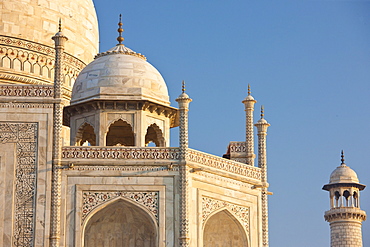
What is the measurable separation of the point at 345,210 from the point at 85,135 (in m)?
18.4

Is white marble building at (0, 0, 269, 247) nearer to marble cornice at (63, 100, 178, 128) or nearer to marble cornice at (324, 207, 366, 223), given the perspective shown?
marble cornice at (63, 100, 178, 128)

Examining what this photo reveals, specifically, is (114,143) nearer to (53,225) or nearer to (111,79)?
(111,79)

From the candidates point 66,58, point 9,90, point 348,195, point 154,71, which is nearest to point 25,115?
point 9,90

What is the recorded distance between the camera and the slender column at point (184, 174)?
22.8m

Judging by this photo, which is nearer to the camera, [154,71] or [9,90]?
[9,90]

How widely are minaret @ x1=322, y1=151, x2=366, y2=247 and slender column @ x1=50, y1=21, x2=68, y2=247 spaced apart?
63.4ft

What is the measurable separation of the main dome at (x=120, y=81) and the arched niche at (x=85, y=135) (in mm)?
629

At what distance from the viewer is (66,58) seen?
93.6 feet

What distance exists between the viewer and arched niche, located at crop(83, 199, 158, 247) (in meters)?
23.3

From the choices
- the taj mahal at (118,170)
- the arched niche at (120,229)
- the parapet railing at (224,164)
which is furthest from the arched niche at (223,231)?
the arched niche at (120,229)

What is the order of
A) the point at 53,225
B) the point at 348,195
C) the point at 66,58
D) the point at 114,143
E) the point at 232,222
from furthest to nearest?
the point at 348,195 < the point at 66,58 < the point at 114,143 < the point at 232,222 < the point at 53,225

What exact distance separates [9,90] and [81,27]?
21.6ft

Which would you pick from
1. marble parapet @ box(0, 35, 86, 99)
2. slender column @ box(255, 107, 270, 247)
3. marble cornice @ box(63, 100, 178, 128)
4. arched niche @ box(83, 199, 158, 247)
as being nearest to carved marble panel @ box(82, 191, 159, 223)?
arched niche @ box(83, 199, 158, 247)

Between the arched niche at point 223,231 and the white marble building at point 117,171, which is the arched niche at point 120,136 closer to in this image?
the white marble building at point 117,171
